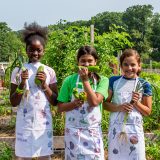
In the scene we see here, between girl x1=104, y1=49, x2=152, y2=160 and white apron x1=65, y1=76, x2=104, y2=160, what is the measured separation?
176 mm

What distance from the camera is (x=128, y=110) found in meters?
3.44

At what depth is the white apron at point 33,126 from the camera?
11.6 feet

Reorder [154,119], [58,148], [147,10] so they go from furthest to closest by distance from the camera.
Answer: [147,10], [154,119], [58,148]

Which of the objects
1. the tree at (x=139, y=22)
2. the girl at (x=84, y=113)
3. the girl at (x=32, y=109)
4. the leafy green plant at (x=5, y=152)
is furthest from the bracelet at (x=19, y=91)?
the tree at (x=139, y=22)

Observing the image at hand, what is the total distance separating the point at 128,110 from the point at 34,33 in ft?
3.98

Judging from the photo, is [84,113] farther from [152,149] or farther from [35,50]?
[152,149]

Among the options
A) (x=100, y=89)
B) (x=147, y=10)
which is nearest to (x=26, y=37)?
(x=100, y=89)

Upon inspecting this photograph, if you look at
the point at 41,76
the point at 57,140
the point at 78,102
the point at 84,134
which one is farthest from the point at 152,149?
the point at 41,76

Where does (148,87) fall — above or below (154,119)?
above

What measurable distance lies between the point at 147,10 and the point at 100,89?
264 ft

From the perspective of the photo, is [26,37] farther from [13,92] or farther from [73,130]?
[73,130]

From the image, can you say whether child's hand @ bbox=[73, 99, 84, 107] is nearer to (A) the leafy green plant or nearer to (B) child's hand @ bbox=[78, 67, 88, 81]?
(B) child's hand @ bbox=[78, 67, 88, 81]

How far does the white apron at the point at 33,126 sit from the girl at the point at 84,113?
194mm

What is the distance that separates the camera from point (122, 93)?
11.7 feet
